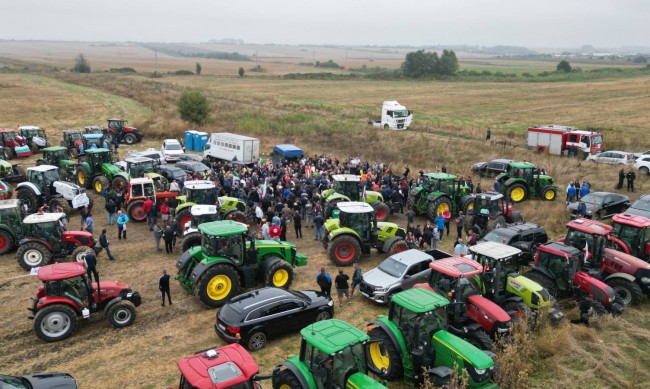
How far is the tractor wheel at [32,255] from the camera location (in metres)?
14.4

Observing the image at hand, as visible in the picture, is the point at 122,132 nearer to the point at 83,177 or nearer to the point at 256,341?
the point at 83,177

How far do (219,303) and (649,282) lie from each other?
35.6ft

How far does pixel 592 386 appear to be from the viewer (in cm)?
927

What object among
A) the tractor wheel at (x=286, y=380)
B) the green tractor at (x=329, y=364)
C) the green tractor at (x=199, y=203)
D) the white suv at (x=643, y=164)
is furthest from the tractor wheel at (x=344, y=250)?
the white suv at (x=643, y=164)

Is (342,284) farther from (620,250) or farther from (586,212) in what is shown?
(586,212)

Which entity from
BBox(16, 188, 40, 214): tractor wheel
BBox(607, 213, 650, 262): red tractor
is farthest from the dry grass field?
BBox(607, 213, 650, 262): red tractor

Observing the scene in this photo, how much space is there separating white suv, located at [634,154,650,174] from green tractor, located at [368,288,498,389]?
70.6 feet

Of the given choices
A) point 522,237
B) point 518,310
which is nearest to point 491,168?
point 522,237

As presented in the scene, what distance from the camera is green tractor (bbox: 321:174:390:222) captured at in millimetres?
Result: 19109

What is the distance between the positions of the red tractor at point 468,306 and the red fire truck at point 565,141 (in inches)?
875

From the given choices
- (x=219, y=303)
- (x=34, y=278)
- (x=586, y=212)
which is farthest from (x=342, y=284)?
(x=586, y=212)

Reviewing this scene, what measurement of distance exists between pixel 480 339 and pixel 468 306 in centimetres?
86

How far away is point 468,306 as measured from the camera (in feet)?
34.3

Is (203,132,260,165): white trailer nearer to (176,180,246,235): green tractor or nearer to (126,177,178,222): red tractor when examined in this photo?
(126,177,178,222): red tractor
